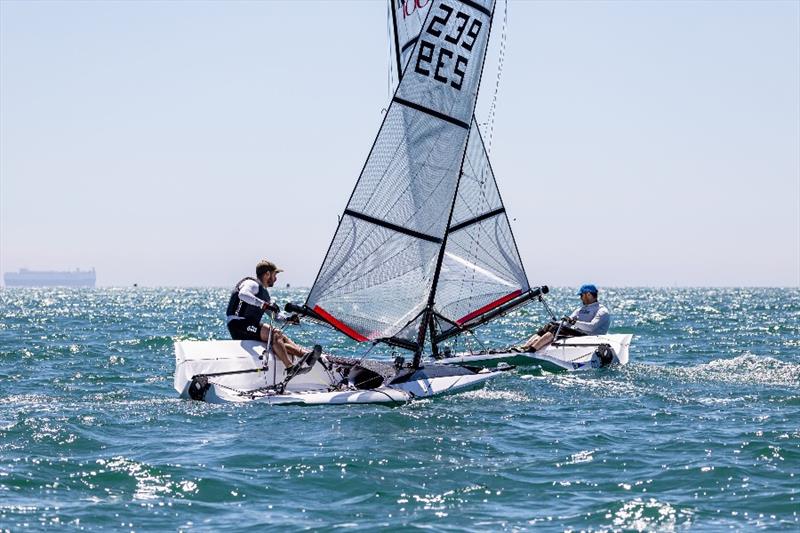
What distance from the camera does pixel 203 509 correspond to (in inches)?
371

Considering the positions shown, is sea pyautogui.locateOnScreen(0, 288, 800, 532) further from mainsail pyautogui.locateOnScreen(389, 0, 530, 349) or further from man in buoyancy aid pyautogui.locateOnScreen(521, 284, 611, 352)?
man in buoyancy aid pyautogui.locateOnScreen(521, 284, 611, 352)

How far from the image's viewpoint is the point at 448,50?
686 inches

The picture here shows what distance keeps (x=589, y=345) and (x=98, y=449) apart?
39.4ft

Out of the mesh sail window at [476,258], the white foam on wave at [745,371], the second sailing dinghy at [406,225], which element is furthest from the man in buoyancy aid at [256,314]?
the white foam on wave at [745,371]

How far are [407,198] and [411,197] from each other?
7cm

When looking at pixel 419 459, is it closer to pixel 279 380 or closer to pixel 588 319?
pixel 279 380

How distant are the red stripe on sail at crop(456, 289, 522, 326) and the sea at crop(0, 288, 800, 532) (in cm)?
239

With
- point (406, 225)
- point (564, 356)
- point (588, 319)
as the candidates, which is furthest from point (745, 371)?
point (406, 225)

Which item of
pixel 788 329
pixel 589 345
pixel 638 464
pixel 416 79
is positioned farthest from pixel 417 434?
pixel 788 329

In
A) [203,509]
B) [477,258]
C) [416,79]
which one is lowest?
→ [203,509]

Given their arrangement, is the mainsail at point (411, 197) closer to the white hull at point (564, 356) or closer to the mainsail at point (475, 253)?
the mainsail at point (475, 253)

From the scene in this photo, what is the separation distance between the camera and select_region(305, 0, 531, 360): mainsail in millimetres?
17141

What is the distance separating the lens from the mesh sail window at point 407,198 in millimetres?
17125

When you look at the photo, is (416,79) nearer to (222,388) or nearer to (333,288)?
(333,288)
